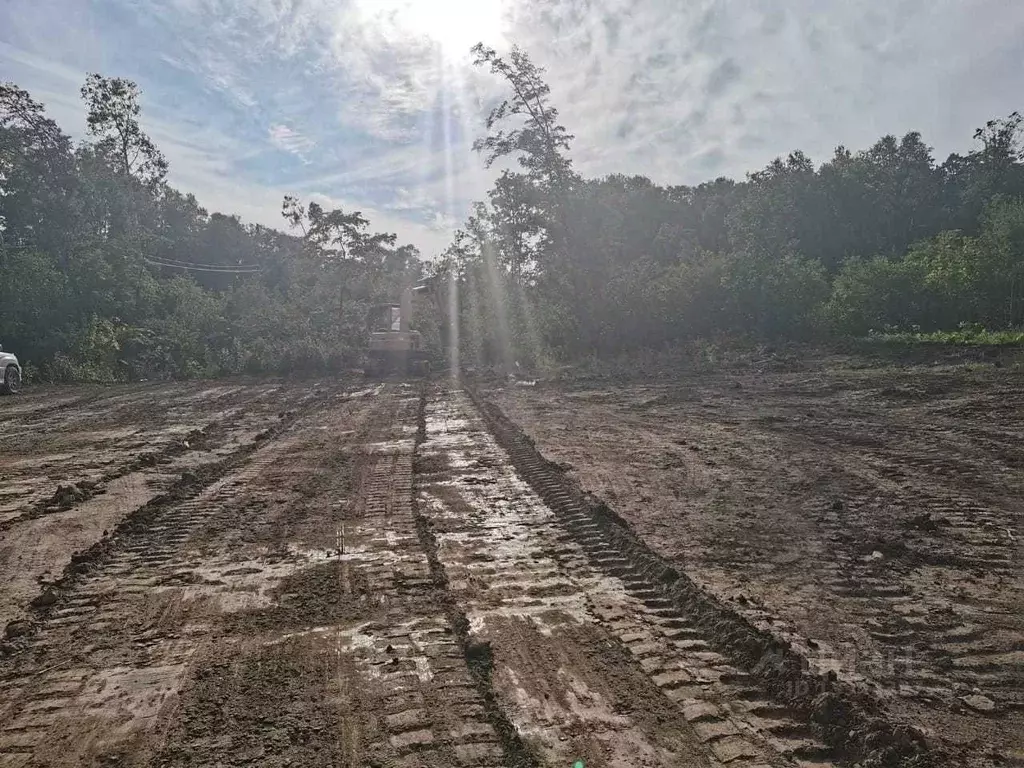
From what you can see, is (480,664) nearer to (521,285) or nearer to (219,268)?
(521,285)

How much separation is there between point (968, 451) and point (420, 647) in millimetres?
6559

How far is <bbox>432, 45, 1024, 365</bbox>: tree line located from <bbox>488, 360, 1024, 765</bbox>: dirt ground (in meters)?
12.9

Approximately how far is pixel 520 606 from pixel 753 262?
933 inches

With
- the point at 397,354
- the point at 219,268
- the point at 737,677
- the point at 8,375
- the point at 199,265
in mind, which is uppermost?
the point at 199,265

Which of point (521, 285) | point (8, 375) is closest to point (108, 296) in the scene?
point (8, 375)

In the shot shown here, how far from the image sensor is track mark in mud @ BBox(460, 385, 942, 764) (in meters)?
2.39

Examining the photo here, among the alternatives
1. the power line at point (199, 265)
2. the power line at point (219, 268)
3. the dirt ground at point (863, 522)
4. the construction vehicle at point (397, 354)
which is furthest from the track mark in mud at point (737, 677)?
the power line at point (219, 268)

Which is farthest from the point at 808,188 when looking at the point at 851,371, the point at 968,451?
the point at 968,451

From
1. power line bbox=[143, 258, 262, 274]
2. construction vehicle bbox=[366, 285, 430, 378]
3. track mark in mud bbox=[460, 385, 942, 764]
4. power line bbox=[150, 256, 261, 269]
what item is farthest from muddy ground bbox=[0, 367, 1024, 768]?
power line bbox=[143, 258, 262, 274]

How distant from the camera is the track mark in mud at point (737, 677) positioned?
2.39 m

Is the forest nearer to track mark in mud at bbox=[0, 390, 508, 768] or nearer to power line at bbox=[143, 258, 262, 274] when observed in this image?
power line at bbox=[143, 258, 262, 274]

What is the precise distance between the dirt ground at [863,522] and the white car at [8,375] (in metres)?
13.6

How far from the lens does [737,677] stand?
287 centimetres

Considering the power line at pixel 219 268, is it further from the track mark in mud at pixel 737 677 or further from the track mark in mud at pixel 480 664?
the track mark in mud at pixel 737 677
